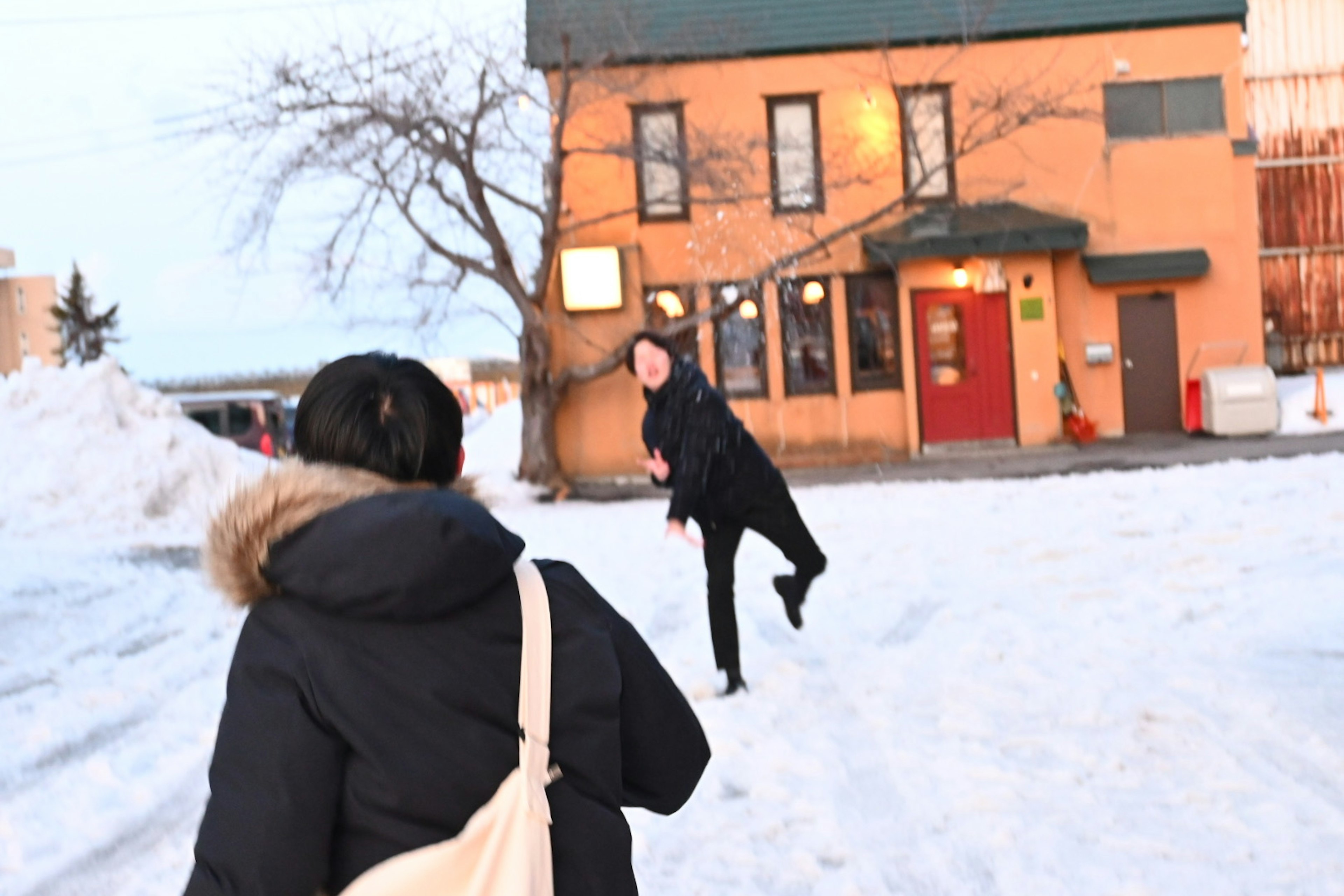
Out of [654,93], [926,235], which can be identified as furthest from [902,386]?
[654,93]

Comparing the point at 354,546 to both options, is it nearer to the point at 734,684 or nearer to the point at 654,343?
the point at 654,343

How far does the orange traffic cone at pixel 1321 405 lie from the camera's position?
19297 millimetres

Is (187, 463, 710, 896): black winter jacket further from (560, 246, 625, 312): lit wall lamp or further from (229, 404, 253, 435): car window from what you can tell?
(229, 404, 253, 435): car window

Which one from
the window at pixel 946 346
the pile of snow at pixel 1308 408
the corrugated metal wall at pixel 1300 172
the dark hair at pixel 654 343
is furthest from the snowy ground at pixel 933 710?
the corrugated metal wall at pixel 1300 172

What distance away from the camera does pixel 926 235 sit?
19578 millimetres

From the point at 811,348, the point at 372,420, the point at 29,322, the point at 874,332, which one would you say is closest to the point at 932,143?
the point at 874,332

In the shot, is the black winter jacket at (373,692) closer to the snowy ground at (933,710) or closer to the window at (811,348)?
the snowy ground at (933,710)

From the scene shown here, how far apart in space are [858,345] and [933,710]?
1509 centimetres

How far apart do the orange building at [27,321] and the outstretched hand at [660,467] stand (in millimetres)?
59964

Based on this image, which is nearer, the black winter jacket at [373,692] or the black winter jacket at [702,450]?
the black winter jacket at [373,692]

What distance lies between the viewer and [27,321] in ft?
211

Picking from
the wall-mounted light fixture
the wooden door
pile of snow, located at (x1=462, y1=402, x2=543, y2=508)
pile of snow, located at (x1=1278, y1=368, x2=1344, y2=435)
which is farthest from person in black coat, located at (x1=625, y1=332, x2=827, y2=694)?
the wooden door

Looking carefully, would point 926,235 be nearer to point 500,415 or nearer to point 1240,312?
point 1240,312

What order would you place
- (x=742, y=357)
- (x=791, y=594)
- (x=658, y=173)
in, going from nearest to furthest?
(x=791, y=594)
(x=658, y=173)
(x=742, y=357)
